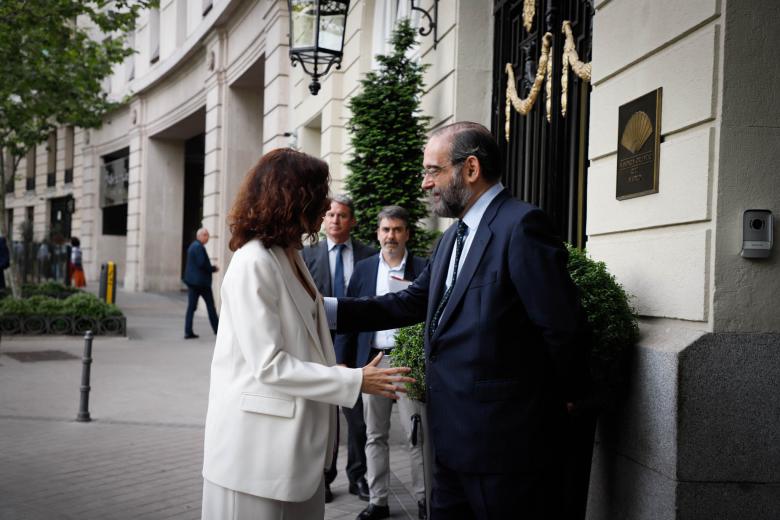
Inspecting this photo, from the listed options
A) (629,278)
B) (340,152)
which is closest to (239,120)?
(340,152)

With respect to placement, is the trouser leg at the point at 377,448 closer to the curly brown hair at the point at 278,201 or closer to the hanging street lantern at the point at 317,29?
the curly brown hair at the point at 278,201

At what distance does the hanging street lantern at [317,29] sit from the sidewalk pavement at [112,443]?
4.25m

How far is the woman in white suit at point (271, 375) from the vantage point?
2.67 metres

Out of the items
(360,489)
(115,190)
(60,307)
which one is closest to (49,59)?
(60,307)

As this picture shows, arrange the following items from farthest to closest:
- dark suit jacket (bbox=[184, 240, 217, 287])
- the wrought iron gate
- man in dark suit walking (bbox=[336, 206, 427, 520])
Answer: dark suit jacket (bbox=[184, 240, 217, 287])
the wrought iron gate
man in dark suit walking (bbox=[336, 206, 427, 520])

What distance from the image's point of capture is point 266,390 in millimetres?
2686

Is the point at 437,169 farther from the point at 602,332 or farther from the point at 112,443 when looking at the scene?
the point at 112,443

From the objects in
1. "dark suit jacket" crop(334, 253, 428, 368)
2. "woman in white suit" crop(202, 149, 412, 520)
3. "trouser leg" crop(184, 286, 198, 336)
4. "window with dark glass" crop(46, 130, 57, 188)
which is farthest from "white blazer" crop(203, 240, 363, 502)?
"window with dark glass" crop(46, 130, 57, 188)

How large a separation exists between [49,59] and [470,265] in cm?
1679

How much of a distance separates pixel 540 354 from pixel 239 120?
17843 mm

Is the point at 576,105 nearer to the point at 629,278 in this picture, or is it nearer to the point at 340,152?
the point at 629,278

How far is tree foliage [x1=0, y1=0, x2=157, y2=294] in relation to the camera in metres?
14.1

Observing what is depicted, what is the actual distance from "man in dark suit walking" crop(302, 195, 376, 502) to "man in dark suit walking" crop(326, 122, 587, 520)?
2.67 m

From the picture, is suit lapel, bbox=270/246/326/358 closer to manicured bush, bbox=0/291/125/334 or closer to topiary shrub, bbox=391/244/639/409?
topiary shrub, bbox=391/244/639/409
